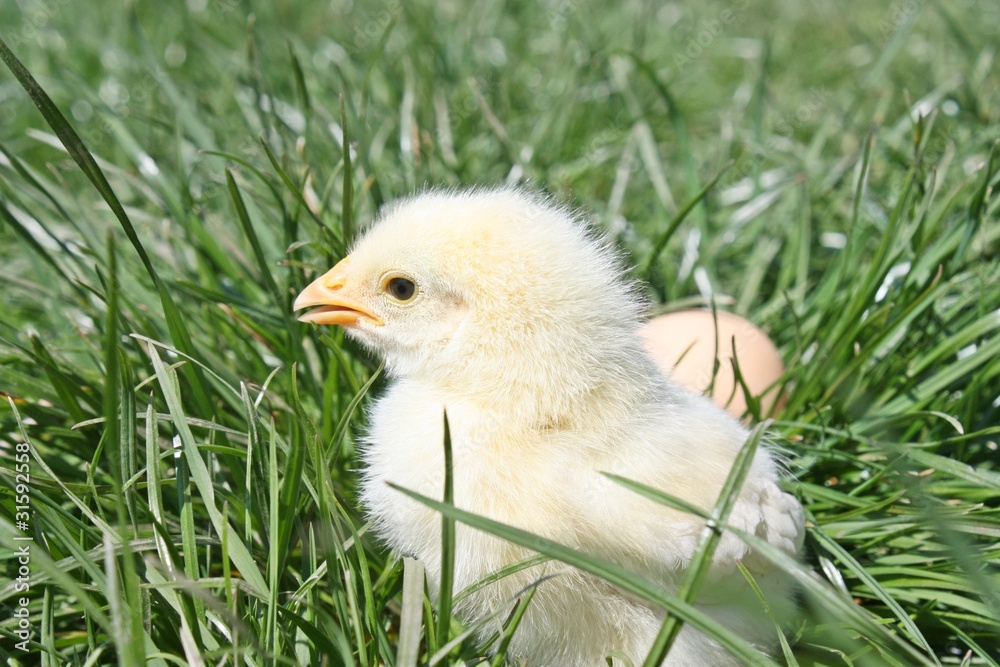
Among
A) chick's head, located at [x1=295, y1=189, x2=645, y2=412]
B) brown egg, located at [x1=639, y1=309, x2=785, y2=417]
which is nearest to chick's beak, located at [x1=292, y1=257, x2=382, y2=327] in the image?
chick's head, located at [x1=295, y1=189, x2=645, y2=412]

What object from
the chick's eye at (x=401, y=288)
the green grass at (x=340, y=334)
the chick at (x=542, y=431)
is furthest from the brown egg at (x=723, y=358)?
the chick's eye at (x=401, y=288)

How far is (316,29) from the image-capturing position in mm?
4492

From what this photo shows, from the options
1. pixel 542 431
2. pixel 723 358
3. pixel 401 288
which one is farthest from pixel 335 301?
pixel 723 358

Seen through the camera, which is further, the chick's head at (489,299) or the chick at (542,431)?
the chick's head at (489,299)

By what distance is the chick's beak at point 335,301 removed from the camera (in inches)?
62.9

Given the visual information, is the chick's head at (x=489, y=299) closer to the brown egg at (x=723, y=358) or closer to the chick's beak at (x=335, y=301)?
the chick's beak at (x=335, y=301)

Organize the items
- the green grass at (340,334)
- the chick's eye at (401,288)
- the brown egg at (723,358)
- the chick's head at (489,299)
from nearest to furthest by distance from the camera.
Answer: the green grass at (340,334) < the chick's head at (489,299) < the chick's eye at (401,288) < the brown egg at (723,358)

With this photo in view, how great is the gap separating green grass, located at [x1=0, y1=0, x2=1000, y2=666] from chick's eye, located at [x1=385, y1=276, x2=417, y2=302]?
188 mm

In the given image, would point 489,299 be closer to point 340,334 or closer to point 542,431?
point 542,431

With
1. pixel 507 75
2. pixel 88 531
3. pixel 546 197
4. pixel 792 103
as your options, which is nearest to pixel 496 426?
pixel 546 197

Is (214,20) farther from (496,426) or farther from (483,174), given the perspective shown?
(496,426)

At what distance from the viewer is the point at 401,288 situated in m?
1.57

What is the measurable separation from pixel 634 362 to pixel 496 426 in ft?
1.01

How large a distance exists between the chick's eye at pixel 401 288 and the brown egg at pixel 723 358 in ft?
2.28
